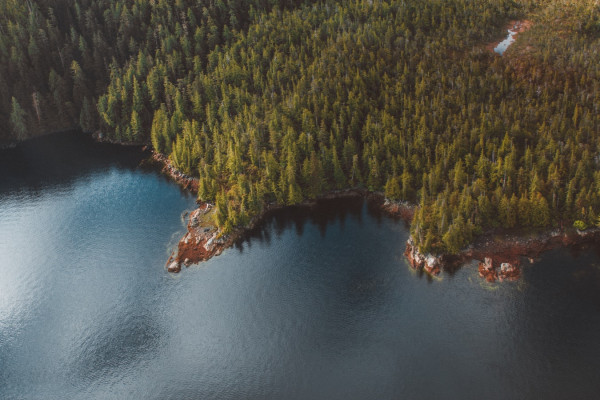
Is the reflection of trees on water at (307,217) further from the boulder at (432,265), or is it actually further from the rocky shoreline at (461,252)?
the boulder at (432,265)

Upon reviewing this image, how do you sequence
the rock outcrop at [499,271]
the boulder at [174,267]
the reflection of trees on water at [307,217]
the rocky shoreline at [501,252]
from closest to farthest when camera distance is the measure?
the rock outcrop at [499,271] → the rocky shoreline at [501,252] → the boulder at [174,267] → the reflection of trees on water at [307,217]

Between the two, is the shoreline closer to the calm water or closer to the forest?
the forest

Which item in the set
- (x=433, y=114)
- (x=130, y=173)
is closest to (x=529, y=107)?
(x=433, y=114)

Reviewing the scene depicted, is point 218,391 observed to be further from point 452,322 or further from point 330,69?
point 330,69

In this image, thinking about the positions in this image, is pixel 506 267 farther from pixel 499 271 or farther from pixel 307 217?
pixel 307 217

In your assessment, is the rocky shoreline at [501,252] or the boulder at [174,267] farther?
the boulder at [174,267]

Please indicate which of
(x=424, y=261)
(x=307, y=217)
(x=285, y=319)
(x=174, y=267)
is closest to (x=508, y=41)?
(x=307, y=217)

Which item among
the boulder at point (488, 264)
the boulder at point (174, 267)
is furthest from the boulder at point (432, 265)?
the boulder at point (174, 267)
